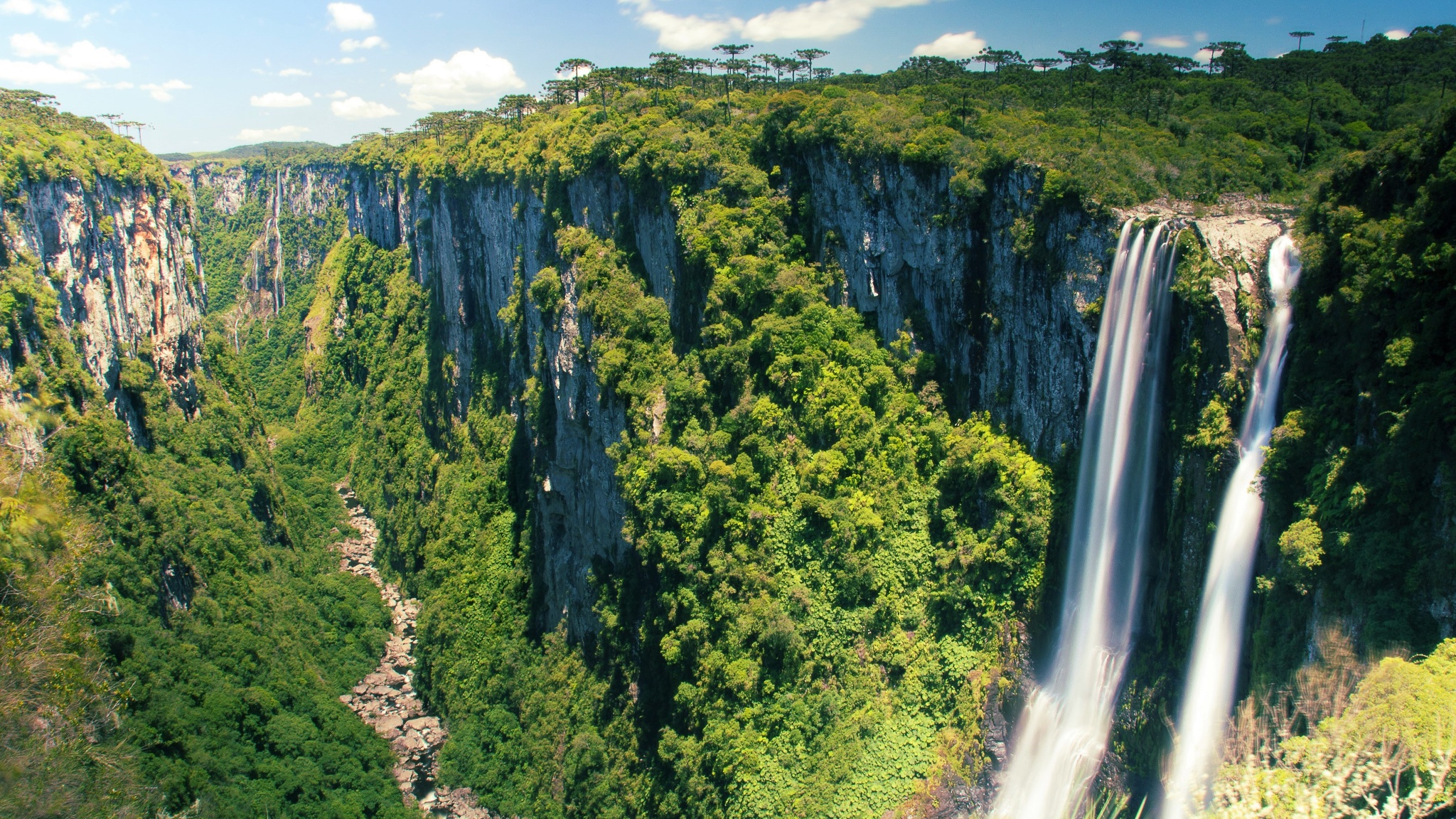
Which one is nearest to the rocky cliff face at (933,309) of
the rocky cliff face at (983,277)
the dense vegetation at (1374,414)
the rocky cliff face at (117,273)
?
the rocky cliff face at (983,277)

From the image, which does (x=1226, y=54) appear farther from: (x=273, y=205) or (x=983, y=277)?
(x=273, y=205)

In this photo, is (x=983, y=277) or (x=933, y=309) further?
(x=933, y=309)

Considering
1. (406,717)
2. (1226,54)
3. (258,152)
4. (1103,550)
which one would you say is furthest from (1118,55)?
(258,152)

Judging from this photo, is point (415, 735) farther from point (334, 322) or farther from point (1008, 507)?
point (334, 322)

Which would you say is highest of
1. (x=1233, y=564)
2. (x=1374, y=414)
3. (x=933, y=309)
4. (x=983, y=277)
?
(x=983, y=277)

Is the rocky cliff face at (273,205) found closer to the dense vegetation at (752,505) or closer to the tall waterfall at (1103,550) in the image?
the dense vegetation at (752,505)

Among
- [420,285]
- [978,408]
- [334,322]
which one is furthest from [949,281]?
[334,322]
